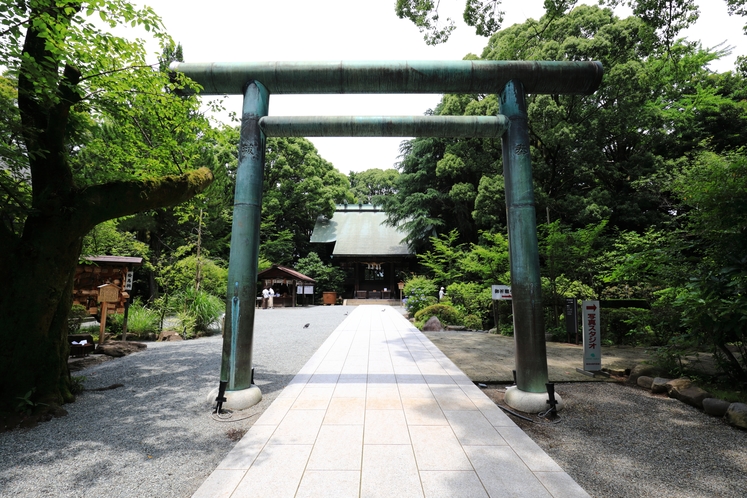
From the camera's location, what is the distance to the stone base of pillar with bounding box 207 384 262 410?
371 centimetres

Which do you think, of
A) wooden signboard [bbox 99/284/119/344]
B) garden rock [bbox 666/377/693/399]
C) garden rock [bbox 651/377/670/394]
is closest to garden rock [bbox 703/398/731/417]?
garden rock [bbox 666/377/693/399]

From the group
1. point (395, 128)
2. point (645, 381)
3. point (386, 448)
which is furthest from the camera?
point (645, 381)

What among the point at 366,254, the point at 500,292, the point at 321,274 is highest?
the point at 366,254

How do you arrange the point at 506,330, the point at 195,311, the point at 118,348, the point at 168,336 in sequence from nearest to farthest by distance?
the point at 118,348 < the point at 168,336 < the point at 195,311 < the point at 506,330

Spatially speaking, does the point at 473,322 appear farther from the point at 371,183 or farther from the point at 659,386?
the point at 371,183

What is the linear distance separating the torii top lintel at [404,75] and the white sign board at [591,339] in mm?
3336

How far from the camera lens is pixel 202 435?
3.19 m

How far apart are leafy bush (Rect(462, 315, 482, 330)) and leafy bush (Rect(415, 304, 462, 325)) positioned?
0.24m

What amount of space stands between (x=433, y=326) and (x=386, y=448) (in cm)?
799

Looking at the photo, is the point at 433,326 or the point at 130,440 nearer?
the point at 130,440

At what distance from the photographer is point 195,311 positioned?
9492 millimetres

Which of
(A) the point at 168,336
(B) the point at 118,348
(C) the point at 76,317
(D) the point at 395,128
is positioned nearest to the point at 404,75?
(D) the point at 395,128

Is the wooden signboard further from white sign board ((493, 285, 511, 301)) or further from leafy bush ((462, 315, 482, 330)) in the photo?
leafy bush ((462, 315, 482, 330))

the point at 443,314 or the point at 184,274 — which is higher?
the point at 184,274
